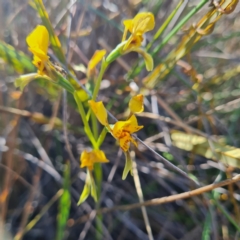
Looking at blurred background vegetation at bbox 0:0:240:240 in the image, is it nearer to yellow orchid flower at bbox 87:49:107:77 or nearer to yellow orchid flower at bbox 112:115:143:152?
yellow orchid flower at bbox 87:49:107:77

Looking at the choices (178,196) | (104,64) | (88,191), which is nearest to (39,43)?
(104,64)

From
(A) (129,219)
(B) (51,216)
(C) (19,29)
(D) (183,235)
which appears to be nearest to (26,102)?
(C) (19,29)

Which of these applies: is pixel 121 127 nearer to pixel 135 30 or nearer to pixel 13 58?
pixel 135 30

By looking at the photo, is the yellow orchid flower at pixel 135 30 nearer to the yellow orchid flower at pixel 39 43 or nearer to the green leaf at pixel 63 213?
the yellow orchid flower at pixel 39 43

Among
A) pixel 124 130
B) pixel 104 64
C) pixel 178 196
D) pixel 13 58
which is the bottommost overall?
pixel 178 196

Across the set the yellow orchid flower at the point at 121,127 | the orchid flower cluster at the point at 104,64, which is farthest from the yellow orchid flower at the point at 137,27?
the yellow orchid flower at the point at 121,127

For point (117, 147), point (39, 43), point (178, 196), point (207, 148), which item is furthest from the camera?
point (117, 147)

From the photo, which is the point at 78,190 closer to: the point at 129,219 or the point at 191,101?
the point at 129,219

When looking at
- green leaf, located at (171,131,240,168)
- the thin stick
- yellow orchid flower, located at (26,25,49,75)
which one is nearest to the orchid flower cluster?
yellow orchid flower, located at (26,25,49,75)
